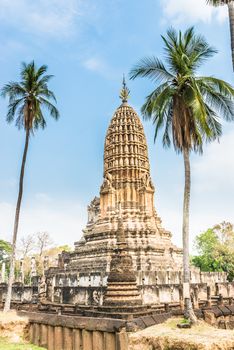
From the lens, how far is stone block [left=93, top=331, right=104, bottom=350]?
30.5 ft

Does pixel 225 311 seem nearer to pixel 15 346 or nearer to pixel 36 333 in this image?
pixel 36 333

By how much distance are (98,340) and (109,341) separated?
41cm

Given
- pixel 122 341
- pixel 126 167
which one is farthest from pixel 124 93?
pixel 122 341

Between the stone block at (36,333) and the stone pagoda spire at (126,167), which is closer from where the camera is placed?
the stone block at (36,333)

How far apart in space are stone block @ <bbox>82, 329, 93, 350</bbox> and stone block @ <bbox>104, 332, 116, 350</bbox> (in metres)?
0.56

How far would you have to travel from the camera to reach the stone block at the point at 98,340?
9300 mm

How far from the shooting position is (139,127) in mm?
41094

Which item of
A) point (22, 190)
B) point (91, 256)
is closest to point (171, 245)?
point (91, 256)

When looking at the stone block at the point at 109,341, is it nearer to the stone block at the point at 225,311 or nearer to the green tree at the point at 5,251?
the stone block at the point at 225,311

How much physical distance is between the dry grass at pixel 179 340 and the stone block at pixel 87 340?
1.40 meters

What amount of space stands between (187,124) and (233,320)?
863 centimetres

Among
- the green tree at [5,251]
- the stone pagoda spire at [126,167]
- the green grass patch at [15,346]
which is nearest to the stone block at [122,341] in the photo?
the green grass patch at [15,346]

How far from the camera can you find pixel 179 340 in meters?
8.12

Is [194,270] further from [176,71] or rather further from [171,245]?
[176,71]
